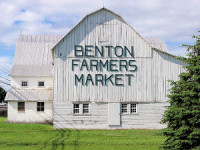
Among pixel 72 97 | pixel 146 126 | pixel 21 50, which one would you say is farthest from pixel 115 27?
pixel 21 50

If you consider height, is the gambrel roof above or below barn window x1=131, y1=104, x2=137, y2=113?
above

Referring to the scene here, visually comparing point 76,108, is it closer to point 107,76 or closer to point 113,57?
point 107,76

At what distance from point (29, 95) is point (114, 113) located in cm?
1027

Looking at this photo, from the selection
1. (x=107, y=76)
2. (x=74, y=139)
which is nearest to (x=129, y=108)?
(x=107, y=76)

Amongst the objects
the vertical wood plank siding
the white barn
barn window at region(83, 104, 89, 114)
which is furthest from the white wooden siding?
barn window at region(83, 104, 89, 114)

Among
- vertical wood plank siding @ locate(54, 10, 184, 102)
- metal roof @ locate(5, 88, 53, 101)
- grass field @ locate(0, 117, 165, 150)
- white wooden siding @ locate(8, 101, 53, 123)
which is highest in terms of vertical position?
vertical wood plank siding @ locate(54, 10, 184, 102)

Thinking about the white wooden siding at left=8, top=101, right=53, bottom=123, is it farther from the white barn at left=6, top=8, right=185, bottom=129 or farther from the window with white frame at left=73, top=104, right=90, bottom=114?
the window with white frame at left=73, top=104, right=90, bottom=114

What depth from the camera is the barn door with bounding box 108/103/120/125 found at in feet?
104

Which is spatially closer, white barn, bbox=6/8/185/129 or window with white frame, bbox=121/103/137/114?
white barn, bbox=6/8/185/129

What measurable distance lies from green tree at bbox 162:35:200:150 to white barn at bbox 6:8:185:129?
14281 mm

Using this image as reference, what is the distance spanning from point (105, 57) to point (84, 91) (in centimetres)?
392

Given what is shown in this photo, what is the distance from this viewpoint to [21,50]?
40.8m

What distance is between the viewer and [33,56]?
40094 millimetres

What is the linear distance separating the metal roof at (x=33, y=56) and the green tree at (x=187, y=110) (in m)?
22.8
